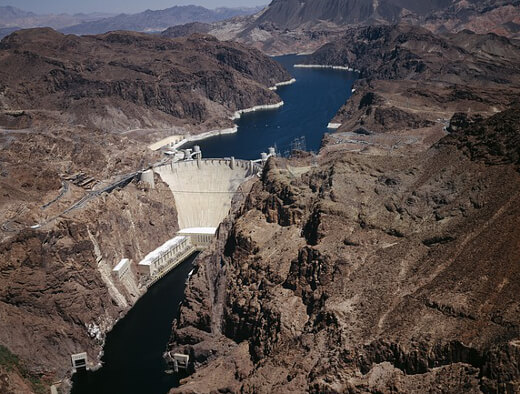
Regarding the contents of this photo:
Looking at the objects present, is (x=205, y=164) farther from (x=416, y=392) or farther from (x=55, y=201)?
(x=416, y=392)

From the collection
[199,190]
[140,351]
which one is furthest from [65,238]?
[199,190]

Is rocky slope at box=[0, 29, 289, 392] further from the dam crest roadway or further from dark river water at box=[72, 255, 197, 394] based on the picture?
the dam crest roadway

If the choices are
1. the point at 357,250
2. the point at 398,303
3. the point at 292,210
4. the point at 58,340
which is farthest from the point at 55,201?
the point at 398,303

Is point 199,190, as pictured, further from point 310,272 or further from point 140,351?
point 310,272

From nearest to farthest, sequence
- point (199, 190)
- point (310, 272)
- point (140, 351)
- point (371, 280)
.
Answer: point (371, 280) → point (310, 272) → point (140, 351) → point (199, 190)

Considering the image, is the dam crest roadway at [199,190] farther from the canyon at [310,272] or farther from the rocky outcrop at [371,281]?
the rocky outcrop at [371,281]

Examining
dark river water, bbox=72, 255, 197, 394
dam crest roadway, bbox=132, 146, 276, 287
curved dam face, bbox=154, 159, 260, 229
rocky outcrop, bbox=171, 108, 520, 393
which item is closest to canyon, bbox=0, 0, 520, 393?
rocky outcrop, bbox=171, 108, 520, 393
